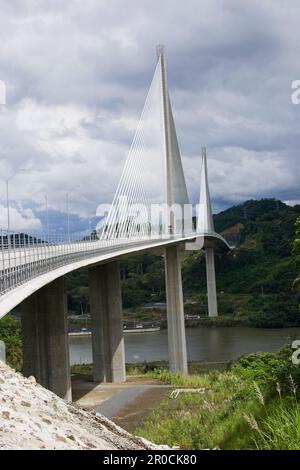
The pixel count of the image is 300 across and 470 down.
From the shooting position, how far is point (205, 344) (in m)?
49.7

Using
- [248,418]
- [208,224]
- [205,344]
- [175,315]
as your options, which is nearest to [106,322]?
[175,315]

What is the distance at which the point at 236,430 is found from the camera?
728cm

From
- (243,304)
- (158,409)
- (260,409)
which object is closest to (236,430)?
(260,409)

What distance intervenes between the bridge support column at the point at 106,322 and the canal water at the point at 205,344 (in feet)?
36.4

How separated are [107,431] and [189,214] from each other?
126 ft

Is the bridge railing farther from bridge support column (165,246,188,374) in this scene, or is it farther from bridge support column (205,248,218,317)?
bridge support column (205,248,218,317)

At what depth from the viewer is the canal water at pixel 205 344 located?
43156 mm

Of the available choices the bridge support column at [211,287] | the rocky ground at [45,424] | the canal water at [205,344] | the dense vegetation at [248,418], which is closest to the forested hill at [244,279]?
the bridge support column at [211,287]

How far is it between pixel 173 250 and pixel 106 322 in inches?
405

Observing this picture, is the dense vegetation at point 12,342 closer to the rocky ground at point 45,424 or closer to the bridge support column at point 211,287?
the rocky ground at point 45,424

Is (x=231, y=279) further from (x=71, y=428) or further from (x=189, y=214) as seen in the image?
(x=71, y=428)

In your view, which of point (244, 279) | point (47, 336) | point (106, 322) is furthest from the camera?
point (244, 279)

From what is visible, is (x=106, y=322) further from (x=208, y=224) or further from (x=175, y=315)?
(x=208, y=224)

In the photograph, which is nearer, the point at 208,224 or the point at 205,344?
the point at 205,344
